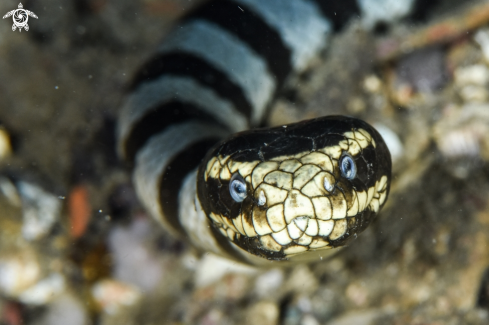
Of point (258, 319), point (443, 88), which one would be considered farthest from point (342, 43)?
point (258, 319)

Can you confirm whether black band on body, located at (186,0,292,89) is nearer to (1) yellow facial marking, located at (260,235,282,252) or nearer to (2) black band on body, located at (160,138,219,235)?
(2) black band on body, located at (160,138,219,235)

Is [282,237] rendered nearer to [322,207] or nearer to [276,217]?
[276,217]

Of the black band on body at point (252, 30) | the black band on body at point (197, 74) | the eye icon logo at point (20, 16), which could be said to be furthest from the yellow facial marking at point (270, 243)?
the eye icon logo at point (20, 16)

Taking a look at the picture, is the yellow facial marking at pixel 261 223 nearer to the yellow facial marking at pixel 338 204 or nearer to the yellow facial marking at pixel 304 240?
the yellow facial marking at pixel 304 240

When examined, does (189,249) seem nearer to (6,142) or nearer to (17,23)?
(6,142)

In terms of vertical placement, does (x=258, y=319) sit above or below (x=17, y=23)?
below

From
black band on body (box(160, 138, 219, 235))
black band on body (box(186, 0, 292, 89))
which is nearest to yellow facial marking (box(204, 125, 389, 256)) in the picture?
black band on body (box(160, 138, 219, 235))

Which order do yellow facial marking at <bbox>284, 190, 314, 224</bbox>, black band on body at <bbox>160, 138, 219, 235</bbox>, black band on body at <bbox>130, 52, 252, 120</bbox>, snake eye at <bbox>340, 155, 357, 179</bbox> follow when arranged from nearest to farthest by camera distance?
yellow facial marking at <bbox>284, 190, 314, 224</bbox>
snake eye at <bbox>340, 155, 357, 179</bbox>
black band on body at <bbox>160, 138, 219, 235</bbox>
black band on body at <bbox>130, 52, 252, 120</bbox>
